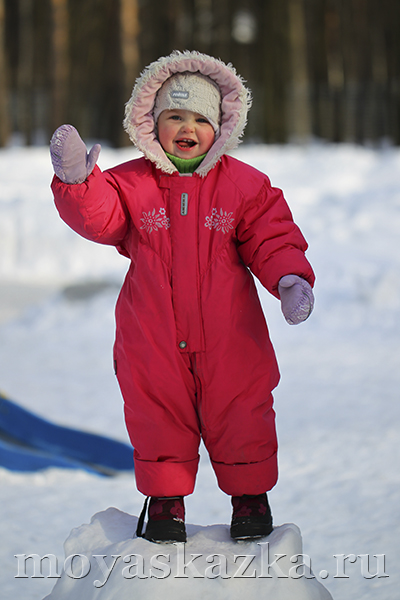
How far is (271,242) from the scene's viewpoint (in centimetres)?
187

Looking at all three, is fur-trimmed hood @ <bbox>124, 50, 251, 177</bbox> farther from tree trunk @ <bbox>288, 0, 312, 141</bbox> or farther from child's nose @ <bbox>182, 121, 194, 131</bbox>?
tree trunk @ <bbox>288, 0, 312, 141</bbox>

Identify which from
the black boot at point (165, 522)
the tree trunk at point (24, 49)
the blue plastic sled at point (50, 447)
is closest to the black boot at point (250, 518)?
the black boot at point (165, 522)

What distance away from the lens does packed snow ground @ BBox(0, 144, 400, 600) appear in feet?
8.44

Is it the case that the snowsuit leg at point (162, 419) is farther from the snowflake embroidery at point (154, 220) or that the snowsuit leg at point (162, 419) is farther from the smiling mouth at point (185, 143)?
the smiling mouth at point (185, 143)

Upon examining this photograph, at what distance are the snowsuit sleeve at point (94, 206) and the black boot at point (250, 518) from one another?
2.69ft

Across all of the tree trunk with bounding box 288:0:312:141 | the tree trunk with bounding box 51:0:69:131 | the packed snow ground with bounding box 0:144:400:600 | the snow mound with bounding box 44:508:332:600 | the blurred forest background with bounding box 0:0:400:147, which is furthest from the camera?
the blurred forest background with bounding box 0:0:400:147

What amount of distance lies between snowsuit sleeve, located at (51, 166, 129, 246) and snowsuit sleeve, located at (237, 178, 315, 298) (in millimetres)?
343

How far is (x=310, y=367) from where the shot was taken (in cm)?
466

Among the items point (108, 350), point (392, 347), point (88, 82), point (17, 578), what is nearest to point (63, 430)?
point (17, 578)

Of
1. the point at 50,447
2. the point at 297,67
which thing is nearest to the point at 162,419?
the point at 50,447

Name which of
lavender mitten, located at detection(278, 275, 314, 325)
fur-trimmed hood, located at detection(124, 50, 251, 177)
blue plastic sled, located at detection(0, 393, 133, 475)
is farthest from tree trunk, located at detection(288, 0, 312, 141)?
lavender mitten, located at detection(278, 275, 314, 325)

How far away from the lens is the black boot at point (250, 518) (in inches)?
73.4

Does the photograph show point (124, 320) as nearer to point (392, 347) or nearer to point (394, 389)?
point (394, 389)

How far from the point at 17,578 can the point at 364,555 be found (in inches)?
44.9
